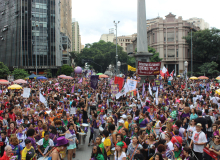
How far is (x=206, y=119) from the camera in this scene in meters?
7.68

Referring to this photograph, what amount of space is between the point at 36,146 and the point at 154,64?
15098 millimetres

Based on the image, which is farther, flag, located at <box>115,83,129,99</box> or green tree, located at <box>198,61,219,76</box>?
green tree, located at <box>198,61,219,76</box>

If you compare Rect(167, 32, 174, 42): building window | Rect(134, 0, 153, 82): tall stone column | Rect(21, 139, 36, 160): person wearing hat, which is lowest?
Rect(21, 139, 36, 160): person wearing hat

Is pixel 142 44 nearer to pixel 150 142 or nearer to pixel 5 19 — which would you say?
pixel 150 142

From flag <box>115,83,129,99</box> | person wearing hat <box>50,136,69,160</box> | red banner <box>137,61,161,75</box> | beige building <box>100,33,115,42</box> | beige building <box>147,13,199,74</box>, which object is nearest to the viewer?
person wearing hat <box>50,136,69,160</box>

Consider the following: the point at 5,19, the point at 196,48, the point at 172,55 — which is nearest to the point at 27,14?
the point at 5,19

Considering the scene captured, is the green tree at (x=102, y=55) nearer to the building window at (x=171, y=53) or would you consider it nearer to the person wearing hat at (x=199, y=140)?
the building window at (x=171, y=53)

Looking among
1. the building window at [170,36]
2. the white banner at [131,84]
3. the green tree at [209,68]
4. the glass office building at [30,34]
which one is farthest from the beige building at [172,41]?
the white banner at [131,84]

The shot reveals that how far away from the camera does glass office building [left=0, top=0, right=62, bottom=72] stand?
5806cm

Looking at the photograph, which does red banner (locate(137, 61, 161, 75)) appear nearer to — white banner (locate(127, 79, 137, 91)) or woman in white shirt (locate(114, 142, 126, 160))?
white banner (locate(127, 79, 137, 91))

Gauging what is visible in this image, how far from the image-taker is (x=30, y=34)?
58406 millimetres

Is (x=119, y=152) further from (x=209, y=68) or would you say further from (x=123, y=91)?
(x=209, y=68)

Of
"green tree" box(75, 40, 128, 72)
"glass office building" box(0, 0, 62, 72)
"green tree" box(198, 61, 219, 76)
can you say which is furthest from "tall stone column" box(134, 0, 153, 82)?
"glass office building" box(0, 0, 62, 72)

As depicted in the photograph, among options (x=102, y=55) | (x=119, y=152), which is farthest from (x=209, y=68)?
(x=119, y=152)
